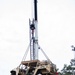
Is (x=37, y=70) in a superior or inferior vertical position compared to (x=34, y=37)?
inferior

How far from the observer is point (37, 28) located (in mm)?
39062

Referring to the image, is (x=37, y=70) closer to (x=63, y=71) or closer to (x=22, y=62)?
(x=22, y=62)

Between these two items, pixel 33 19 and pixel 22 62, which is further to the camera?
pixel 33 19

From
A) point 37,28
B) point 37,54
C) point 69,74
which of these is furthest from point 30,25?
point 69,74

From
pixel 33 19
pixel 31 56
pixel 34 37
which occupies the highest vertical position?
pixel 33 19

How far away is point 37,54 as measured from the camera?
1483 inches

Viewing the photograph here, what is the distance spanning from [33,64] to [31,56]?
153cm

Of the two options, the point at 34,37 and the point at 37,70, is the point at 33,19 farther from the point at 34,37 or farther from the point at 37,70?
the point at 37,70

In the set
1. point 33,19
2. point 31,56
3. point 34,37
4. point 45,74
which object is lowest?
point 45,74

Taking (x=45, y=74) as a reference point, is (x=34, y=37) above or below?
above

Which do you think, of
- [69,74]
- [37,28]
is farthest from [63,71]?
[37,28]

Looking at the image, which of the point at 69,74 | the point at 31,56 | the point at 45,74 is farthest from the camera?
the point at 69,74

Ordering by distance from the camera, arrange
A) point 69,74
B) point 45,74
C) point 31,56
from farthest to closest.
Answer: point 69,74 → point 31,56 → point 45,74

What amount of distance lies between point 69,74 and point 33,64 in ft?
127
